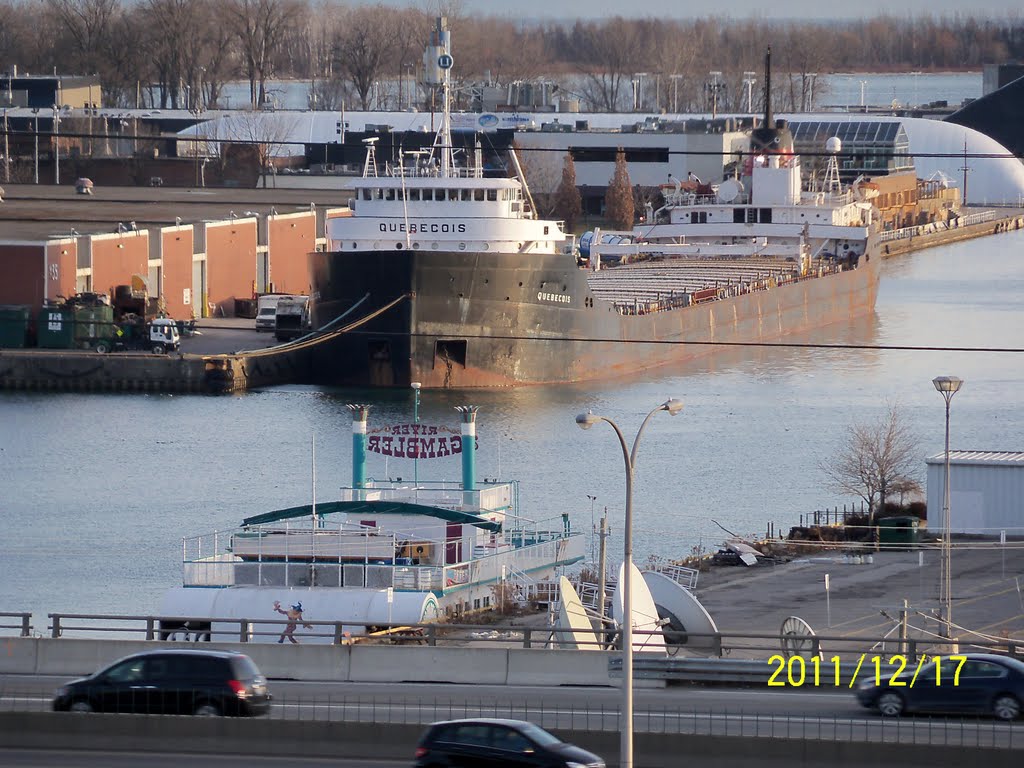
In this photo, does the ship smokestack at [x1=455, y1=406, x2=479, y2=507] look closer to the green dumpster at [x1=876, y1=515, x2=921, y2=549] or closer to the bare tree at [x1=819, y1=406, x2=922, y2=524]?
the green dumpster at [x1=876, y1=515, x2=921, y2=549]

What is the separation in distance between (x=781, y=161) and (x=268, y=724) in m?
43.2

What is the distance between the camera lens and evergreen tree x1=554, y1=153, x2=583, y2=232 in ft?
225

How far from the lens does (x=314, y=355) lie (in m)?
34.7

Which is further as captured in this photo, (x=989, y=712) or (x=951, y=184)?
(x=951, y=184)

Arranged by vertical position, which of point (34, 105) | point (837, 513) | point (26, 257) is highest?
point (34, 105)

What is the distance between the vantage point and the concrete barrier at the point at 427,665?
13.6m

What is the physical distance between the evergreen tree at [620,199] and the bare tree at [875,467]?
1608 inches

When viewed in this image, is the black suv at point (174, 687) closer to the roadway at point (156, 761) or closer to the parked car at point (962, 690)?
the roadway at point (156, 761)

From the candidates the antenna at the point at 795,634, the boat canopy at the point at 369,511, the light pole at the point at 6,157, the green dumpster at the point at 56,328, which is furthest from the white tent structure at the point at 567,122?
the antenna at the point at 795,634

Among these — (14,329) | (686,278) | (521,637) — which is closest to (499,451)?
(521,637)

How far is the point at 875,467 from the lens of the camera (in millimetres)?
24000

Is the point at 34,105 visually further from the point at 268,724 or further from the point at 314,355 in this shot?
the point at 268,724

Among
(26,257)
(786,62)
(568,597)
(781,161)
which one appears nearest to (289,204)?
(781,161)

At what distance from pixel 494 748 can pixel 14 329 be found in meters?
28.2
